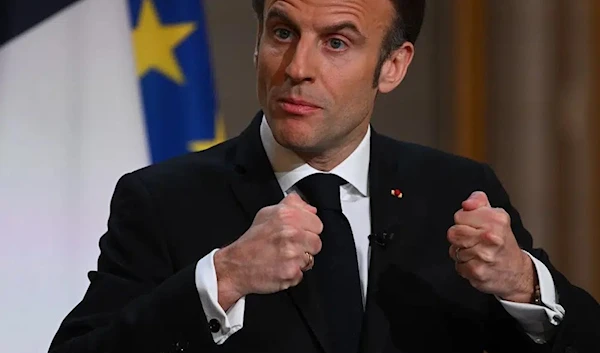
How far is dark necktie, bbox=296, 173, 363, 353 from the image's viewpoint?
1645 mm

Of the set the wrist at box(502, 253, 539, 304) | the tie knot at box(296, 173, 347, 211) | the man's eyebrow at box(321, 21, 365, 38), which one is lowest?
the wrist at box(502, 253, 539, 304)

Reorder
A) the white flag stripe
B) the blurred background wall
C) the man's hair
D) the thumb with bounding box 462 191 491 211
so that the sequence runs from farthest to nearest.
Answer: the blurred background wall < the white flag stripe < the man's hair < the thumb with bounding box 462 191 491 211

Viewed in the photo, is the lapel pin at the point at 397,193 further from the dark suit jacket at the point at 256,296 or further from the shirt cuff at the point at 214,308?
the shirt cuff at the point at 214,308

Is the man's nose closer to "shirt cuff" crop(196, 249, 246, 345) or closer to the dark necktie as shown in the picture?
the dark necktie

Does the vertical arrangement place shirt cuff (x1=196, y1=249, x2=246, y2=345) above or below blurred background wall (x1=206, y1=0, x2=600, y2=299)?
below

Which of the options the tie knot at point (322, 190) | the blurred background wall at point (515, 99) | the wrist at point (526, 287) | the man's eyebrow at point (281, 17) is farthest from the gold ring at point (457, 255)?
the blurred background wall at point (515, 99)

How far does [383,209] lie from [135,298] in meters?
0.45

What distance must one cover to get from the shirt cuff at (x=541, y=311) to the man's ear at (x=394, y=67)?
0.41 m

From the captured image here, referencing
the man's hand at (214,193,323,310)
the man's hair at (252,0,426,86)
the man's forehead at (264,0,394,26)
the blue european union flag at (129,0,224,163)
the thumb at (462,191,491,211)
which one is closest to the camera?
the man's hand at (214,193,323,310)

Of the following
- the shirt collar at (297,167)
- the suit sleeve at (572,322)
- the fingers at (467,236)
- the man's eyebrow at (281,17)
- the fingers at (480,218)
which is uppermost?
the man's eyebrow at (281,17)

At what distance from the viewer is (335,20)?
168 centimetres

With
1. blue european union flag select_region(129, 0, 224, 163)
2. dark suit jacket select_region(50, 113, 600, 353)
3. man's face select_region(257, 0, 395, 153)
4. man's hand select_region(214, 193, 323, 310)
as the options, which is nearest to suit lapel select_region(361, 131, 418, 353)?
dark suit jacket select_region(50, 113, 600, 353)

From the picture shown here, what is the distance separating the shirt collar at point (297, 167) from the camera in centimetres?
176

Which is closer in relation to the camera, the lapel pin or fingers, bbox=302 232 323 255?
fingers, bbox=302 232 323 255
